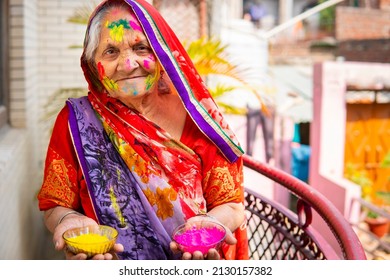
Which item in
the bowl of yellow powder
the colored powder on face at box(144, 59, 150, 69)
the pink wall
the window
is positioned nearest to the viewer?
the bowl of yellow powder

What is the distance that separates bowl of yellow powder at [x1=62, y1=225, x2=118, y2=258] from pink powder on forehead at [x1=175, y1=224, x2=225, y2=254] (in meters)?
0.19

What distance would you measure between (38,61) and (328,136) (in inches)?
145

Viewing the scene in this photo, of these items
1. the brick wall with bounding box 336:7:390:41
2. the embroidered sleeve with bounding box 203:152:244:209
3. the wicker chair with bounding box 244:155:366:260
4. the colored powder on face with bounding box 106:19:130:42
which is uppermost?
the brick wall with bounding box 336:7:390:41

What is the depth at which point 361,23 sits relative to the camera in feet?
28.7

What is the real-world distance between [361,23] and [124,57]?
7887 mm

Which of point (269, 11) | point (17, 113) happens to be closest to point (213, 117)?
point (17, 113)

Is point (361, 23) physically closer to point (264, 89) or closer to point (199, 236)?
point (264, 89)

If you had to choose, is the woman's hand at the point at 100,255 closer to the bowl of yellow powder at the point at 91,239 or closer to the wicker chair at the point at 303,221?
the bowl of yellow powder at the point at 91,239

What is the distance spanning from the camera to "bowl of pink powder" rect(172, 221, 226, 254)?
58.2 inches

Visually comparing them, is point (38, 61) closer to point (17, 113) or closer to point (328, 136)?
point (17, 113)

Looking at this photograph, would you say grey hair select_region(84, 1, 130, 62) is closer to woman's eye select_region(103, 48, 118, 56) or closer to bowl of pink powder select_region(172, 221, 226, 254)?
woman's eye select_region(103, 48, 118, 56)

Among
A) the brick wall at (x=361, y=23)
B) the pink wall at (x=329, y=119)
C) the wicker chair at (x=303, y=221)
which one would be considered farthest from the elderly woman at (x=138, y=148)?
the brick wall at (x=361, y=23)

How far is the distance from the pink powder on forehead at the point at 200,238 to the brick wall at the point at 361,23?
25.6 feet

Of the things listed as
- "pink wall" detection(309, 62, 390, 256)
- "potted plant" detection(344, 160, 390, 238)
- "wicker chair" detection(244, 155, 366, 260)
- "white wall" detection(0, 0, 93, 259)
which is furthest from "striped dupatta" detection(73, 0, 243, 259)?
"potted plant" detection(344, 160, 390, 238)
